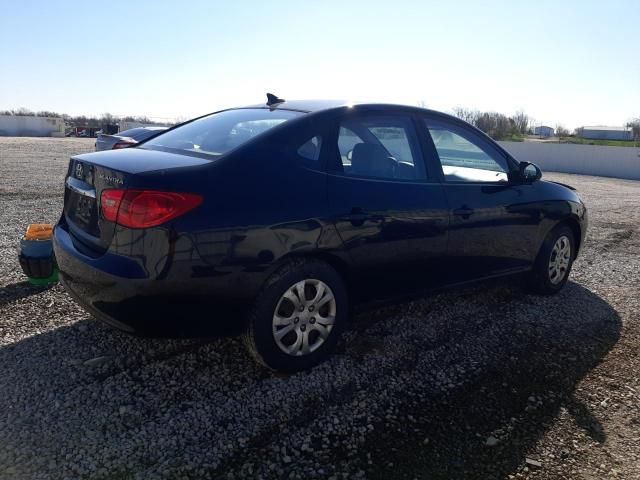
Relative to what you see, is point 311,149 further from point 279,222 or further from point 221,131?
point 221,131

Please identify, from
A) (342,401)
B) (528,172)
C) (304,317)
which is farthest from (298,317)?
(528,172)

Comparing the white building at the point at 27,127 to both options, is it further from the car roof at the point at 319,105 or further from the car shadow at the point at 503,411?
the car shadow at the point at 503,411

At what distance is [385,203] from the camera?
11.5 feet

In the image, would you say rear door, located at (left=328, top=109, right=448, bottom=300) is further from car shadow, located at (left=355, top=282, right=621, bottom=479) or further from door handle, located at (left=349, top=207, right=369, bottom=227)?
car shadow, located at (left=355, top=282, right=621, bottom=479)

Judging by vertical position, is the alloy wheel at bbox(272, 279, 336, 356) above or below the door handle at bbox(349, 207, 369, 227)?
below

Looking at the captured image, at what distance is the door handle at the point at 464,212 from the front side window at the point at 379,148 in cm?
39

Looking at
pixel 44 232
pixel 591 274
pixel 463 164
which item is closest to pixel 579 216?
pixel 591 274

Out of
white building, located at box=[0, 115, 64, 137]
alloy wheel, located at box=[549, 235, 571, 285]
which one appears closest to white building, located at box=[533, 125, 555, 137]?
white building, located at box=[0, 115, 64, 137]

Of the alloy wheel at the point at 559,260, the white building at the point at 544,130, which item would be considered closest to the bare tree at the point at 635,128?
the white building at the point at 544,130

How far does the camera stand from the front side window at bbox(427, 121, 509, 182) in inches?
160

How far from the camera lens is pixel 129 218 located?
2762mm

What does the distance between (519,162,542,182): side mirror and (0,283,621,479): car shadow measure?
126 centimetres

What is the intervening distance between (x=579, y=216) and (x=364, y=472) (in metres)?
3.87

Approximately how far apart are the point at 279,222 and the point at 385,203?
2.75ft
